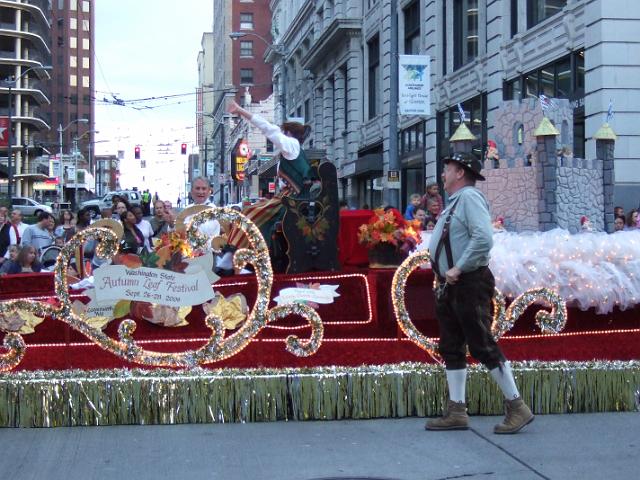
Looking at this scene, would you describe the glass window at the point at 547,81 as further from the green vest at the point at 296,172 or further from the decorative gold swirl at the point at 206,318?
the decorative gold swirl at the point at 206,318

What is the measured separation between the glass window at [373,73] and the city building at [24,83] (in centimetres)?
4164

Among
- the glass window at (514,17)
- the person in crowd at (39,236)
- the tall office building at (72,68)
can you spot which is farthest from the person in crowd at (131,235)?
the tall office building at (72,68)

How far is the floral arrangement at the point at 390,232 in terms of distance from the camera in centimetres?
740

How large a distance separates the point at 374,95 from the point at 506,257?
3318 cm

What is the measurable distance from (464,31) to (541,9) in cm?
557

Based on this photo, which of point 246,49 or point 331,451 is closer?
point 331,451

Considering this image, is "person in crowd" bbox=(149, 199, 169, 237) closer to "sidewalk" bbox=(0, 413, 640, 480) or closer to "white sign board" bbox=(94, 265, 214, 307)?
"white sign board" bbox=(94, 265, 214, 307)

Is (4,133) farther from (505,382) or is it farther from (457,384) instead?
(505,382)

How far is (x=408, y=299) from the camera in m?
7.01

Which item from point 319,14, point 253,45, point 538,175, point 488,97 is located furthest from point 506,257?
point 253,45

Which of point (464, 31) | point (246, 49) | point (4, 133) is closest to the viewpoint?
point (464, 31)

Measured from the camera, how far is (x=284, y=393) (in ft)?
21.6

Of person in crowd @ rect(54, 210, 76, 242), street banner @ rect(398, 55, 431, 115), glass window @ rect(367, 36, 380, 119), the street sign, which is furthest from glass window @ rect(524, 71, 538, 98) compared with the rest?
glass window @ rect(367, 36, 380, 119)

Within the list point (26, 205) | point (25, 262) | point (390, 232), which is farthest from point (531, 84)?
point (26, 205)
